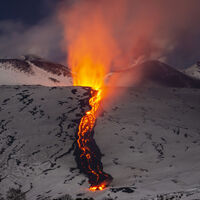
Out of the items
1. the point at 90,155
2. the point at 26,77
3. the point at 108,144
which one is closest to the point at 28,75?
the point at 26,77

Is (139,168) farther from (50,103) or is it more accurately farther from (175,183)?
(50,103)

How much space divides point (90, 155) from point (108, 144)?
4720 mm

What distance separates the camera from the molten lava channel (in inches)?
1475

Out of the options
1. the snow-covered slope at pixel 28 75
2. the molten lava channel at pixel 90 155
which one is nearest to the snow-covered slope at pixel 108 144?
the molten lava channel at pixel 90 155

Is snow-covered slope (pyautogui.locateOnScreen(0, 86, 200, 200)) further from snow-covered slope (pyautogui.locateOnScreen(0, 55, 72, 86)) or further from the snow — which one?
snow-covered slope (pyautogui.locateOnScreen(0, 55, 72, 86))

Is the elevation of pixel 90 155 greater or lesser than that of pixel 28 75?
lesser

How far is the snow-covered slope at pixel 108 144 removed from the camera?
1352 inches

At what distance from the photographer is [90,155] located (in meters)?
45.5

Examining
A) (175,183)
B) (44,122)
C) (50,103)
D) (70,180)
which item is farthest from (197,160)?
(50,103)

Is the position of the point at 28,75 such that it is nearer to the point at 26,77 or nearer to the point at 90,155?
the point at 26,77

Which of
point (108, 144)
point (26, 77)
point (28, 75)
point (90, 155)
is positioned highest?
point (28, 75)

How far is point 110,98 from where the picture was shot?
72875 mm

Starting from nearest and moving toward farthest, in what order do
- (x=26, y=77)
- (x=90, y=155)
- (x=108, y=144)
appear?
(x=90, y=155) → (x=108, y=144) → (x=26, y=77)

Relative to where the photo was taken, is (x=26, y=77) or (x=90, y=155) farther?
(x=26, y=77)
